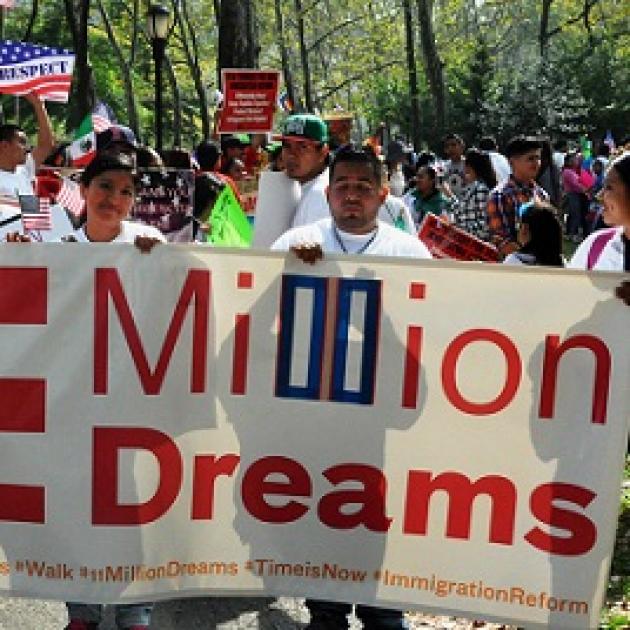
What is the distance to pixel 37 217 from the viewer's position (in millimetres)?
6812

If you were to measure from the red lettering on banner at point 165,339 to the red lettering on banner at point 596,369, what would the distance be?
114cm

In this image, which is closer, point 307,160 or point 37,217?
point 307,160

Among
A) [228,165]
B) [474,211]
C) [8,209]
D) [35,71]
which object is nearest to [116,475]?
[8,209]

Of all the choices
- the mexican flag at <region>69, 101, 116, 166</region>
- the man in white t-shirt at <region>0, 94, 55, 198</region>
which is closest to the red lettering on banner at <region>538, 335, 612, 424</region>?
the man in white t-shirt at <region>0, 94, 55, 198</region>

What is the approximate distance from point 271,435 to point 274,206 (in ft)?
6.84

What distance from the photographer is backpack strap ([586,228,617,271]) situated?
163 inches

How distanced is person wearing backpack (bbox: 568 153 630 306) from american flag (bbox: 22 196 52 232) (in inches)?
142

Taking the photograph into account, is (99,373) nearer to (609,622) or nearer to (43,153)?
(609,622)

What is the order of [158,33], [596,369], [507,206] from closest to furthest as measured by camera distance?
1. [596,369]
2. [507,206]
3. [158,33]

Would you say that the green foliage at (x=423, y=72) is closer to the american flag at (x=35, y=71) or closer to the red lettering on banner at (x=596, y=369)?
the american flag at (x=35, y=71)

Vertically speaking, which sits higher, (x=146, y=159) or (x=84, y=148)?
(x=84, y=148)

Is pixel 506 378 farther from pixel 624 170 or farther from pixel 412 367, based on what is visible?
pixel 624 170

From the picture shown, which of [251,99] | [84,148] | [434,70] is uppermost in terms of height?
[434,70]

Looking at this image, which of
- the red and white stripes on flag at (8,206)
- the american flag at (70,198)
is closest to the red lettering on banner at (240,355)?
the red and white stripes on flag at (8,206)
